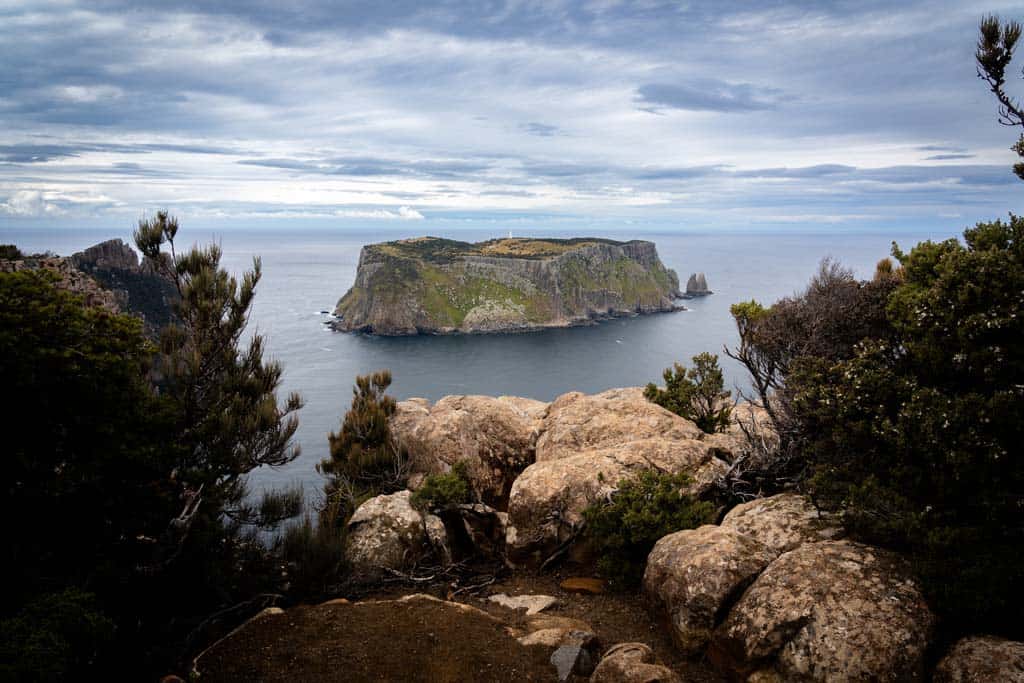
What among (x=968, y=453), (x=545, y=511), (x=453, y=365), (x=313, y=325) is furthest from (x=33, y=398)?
(x=313, y=325)

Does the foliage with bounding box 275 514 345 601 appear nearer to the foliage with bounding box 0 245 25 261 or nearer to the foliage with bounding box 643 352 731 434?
the foliage with bounding box 643 352 731 434

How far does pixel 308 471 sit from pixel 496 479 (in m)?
45.7

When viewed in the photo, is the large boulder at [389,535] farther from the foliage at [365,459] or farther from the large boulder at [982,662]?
the large boulder at [982,662]

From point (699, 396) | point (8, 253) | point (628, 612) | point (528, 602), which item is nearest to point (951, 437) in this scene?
point (628, 612)

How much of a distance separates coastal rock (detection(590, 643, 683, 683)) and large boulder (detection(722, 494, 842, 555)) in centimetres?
345

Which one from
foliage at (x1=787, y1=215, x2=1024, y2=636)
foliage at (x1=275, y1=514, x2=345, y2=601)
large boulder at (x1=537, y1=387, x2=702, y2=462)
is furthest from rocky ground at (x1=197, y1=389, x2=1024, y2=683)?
large boulder at (x1=537, y1=387, x2=702, y2=462)

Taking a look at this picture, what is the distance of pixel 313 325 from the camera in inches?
6511

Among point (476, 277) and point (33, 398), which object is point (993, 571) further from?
point (476, 277)

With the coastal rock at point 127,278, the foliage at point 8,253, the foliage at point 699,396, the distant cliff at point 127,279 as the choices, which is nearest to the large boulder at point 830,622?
the foliage at point 699,396

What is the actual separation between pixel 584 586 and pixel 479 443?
8.96 metres

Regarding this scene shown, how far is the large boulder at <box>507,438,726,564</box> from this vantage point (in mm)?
15466

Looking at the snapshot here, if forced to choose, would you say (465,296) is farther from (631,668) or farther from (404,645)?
(631,668)

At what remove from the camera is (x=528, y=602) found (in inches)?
536

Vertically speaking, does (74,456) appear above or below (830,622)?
above
